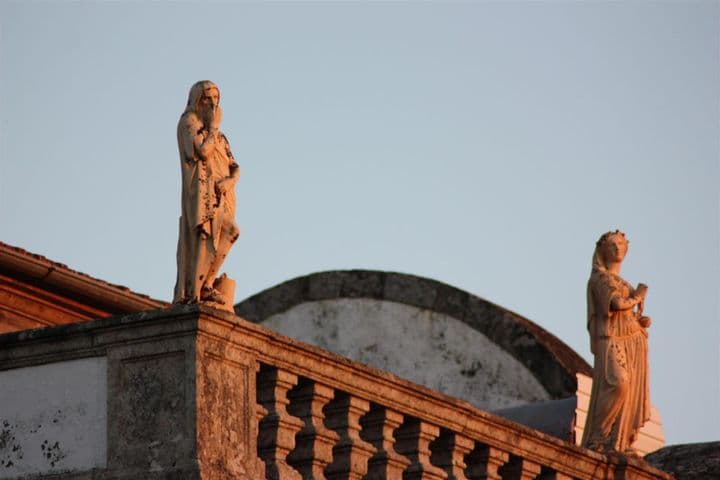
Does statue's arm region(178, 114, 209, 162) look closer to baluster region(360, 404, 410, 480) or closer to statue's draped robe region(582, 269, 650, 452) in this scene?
baluster region(360, 404, 410, 480)

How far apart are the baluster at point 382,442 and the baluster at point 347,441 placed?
0.13 m

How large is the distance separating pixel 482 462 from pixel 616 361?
94.9 inches

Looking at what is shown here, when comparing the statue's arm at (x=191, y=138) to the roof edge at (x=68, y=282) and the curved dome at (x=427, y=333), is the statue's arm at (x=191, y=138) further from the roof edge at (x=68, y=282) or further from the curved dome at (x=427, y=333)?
the curved dome at (x=427, y=333)

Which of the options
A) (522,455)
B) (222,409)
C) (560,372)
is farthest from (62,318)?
(560,372)

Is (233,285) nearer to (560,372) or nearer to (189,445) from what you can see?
(189,445)

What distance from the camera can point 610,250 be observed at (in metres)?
15.8

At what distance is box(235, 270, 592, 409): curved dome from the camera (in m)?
23.9

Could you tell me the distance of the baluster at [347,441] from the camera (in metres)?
12.1

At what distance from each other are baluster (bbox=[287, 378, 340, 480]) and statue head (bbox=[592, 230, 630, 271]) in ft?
14.7

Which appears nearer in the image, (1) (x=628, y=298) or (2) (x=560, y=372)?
(1) (x=628, y=298)

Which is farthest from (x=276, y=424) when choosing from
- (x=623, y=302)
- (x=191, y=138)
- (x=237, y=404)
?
(x=623, y=302)

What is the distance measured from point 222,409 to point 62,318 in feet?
18.7

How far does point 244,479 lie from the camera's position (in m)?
11.1

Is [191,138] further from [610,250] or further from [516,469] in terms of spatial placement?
[610,250]
